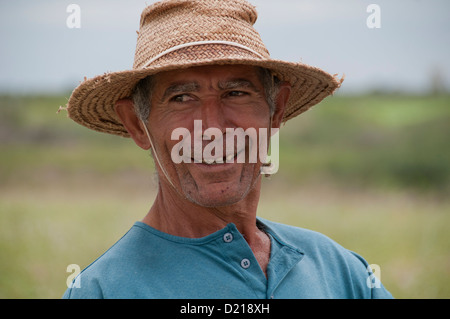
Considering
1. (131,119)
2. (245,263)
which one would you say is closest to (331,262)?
(245,263)

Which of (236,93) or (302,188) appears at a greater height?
(236,93)

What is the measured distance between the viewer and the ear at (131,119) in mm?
2357

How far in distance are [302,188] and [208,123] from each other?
12.8 m

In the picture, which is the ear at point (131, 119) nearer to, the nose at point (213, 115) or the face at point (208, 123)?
the face at point (208, 123)

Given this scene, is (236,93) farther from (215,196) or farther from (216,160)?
(215,196)

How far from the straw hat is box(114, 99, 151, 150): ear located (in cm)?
3

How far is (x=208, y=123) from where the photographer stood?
2.04 m

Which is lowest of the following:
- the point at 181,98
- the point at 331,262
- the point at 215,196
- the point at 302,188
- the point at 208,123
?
the point at 302,188

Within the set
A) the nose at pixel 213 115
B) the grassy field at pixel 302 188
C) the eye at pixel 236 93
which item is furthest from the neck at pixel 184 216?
the grassy field at pixel 302 188

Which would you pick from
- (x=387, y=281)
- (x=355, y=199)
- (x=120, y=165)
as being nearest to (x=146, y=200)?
(x=120, y=165)

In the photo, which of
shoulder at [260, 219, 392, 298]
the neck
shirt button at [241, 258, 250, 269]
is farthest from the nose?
shoulder at [260, 219, 392, 298]

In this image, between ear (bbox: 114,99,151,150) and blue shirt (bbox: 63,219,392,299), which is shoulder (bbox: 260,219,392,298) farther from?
ear (bbox: 114,99,151,150)

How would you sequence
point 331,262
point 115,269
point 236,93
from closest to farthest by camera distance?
point 115,269 → point 236,93 → point 331,262
